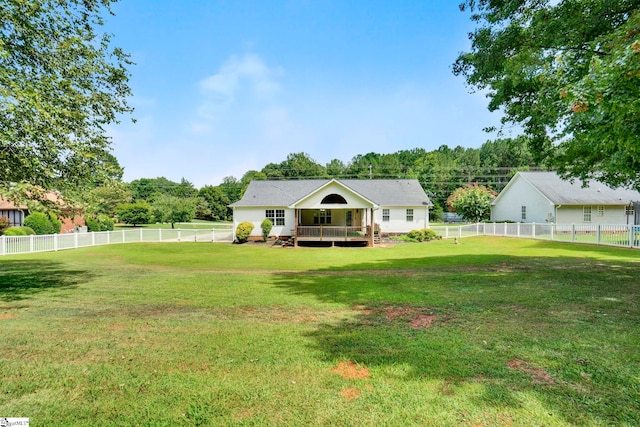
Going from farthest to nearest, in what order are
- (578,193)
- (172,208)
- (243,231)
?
1. (172,208)
2. (578,193)
3. (243,231)

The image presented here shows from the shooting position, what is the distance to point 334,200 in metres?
24.8

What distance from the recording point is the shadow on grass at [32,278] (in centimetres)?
863

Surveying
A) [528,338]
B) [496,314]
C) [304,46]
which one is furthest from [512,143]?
[304,46]

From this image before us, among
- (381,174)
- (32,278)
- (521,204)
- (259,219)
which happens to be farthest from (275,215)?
(381,174)

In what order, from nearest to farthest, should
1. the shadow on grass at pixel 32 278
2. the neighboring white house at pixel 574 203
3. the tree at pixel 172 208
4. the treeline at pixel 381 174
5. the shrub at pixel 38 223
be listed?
the shadow on grass at pixel 32 278
the shrub at pixel 38 223
the neighboring white house at pixel 574 203
the tree at pixel 172 208
the treeline at pixel 381 174

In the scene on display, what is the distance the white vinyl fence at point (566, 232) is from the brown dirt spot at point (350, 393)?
2027 cm

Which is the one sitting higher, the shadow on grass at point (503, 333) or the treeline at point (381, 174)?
the treeline at point (381, 174)

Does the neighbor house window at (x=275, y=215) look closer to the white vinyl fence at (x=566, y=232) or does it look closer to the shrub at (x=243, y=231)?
the shrub at (x=243, y=231)

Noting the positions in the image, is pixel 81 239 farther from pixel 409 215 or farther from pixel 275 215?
pixel 409 215

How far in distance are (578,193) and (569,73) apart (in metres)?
29.6

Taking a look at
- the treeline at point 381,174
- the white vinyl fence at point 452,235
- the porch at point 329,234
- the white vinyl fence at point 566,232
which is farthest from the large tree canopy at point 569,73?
the treeline at point 381,174

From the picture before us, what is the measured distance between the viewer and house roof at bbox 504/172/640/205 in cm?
2828

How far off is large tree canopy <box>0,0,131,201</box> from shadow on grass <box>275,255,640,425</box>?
648cm

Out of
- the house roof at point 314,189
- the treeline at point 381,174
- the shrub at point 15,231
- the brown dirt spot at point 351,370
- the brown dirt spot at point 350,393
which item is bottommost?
the brown dirt spot at point 351,370
